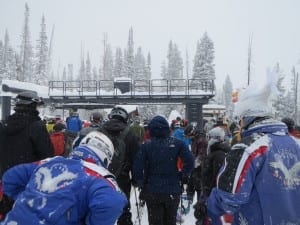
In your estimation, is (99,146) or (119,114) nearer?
(99,146)

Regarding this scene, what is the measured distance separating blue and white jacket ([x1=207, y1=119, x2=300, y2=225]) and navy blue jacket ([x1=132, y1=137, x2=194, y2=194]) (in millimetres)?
2603

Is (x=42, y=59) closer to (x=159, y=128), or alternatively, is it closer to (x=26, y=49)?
(x=26, y=49)

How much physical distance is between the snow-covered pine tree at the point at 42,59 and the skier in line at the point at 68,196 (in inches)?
2687

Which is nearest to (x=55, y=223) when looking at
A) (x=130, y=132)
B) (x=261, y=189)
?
(x=261, y=189)

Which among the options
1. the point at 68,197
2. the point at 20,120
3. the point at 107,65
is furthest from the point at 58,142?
the point at 107,65

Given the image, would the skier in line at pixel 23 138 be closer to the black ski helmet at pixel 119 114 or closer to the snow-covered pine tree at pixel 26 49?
the black ski helmet at pixel 119 114

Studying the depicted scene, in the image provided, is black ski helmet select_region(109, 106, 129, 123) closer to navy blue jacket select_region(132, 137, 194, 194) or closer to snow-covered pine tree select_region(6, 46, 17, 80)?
navy blue jacket select_region(132, 137, 194, 194)

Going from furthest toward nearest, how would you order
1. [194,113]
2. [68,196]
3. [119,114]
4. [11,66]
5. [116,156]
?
[11,66]
[194,113]
[119,114]
[116,156]
[68,196]

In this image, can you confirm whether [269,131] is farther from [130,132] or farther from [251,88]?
[130,132]

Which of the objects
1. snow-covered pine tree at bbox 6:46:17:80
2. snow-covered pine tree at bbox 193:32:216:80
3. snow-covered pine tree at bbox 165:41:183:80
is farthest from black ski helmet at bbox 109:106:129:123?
snow-covered pine tree at bbox 165:41:183:80

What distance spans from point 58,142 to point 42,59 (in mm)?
64618

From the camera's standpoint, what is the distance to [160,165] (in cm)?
562

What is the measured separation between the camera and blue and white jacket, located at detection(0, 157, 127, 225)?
8.61 feet

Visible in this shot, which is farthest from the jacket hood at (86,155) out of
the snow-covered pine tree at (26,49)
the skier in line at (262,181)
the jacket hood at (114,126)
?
the snow-covered pine tree at (26,49)
